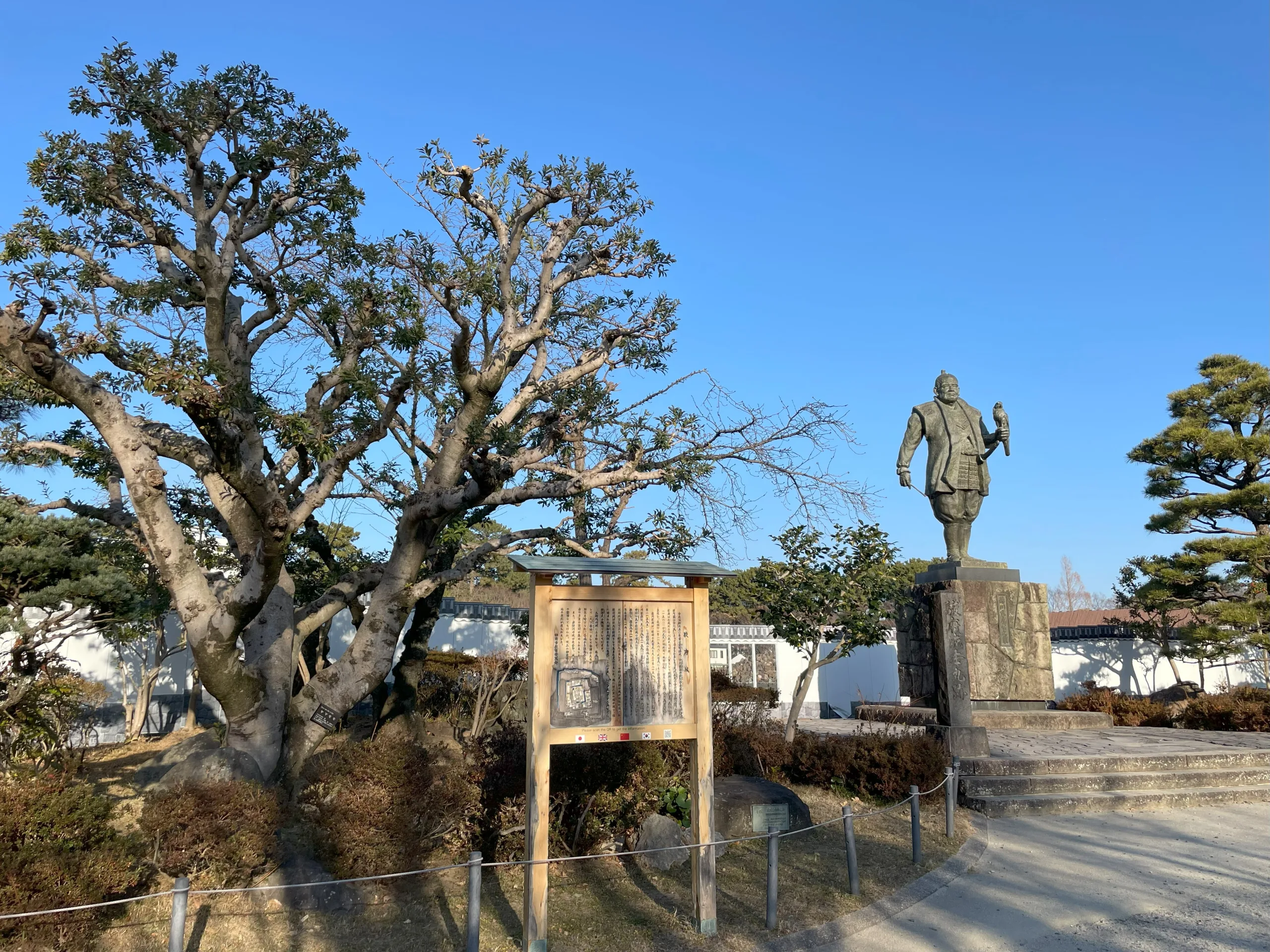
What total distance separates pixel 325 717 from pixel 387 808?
2.07m

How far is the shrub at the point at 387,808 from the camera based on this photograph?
6.00m

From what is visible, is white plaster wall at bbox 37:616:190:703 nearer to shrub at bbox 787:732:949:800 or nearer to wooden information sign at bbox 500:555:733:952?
shrub at bbox 787:732:949:800

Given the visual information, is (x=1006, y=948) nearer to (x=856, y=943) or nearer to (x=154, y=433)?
(x=856, y=943)

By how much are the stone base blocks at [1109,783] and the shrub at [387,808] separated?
538 cm

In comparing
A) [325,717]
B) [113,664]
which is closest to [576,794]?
[325,717]

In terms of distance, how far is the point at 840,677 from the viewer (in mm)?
23672

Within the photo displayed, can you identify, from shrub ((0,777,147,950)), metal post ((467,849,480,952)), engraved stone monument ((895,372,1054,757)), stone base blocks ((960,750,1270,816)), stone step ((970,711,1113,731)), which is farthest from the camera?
stone step ((970,711,1113,731))

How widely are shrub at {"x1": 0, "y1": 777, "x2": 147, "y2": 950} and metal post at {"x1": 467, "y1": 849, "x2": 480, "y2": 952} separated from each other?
7.53 ft

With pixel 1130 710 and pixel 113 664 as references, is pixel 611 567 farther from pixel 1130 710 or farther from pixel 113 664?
pixel 1130 710

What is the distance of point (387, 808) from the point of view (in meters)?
6.16

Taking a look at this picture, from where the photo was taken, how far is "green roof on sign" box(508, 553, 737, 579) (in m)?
5.24

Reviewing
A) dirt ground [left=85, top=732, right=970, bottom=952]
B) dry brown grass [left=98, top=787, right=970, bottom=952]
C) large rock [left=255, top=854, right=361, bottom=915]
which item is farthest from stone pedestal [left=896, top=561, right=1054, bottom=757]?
large rock [left=255, top=854, right=361, bottom=915]

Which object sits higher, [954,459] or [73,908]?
[954,459]

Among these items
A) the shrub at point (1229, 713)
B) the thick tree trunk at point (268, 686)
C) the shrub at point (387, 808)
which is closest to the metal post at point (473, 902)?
the shrub at point (387, 808)
